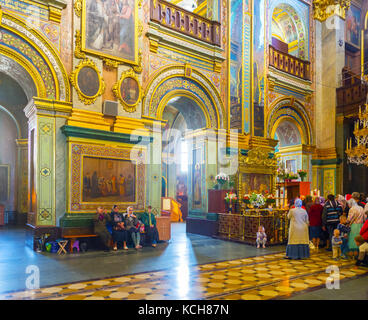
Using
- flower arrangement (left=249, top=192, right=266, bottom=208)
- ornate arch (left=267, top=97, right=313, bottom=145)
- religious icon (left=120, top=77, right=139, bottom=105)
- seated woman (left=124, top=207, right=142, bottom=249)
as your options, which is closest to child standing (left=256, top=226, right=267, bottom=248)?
flower arrangement (left=249, top=192, right=266, bottom=208)

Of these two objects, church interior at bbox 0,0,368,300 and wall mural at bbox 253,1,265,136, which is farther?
wall mural at bbox 253,1,265,136

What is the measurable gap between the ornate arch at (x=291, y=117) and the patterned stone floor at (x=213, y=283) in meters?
8.22

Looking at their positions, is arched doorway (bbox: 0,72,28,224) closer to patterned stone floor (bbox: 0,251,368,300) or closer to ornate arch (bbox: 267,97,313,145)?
ornate arch (bbox: 267,97,313,145)

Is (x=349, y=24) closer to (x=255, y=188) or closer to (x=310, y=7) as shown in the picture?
(x=310, y=7)

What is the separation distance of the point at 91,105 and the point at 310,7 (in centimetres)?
1258

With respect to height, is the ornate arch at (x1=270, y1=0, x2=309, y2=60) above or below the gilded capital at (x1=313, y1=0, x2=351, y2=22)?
below

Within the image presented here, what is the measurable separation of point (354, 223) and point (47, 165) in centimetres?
764

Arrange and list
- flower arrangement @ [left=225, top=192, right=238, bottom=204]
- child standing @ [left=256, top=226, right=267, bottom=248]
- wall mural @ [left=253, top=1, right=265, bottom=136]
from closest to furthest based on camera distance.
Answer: child standing @ [left=256, top=226, right=267, bottom=248]
flower arrangement @ [left=225, top=192, right=238, bottom=204]
wall mural @ [left=253, top=1, right=265, bottom=136]

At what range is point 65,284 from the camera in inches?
220

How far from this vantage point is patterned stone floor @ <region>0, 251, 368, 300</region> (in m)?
5.04

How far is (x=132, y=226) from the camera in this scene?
9.31m

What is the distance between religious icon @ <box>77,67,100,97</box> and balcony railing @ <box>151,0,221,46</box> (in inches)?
115

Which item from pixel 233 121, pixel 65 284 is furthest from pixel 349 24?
pixel 65 284

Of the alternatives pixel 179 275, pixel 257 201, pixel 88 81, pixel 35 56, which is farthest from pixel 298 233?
pixel 35 56
